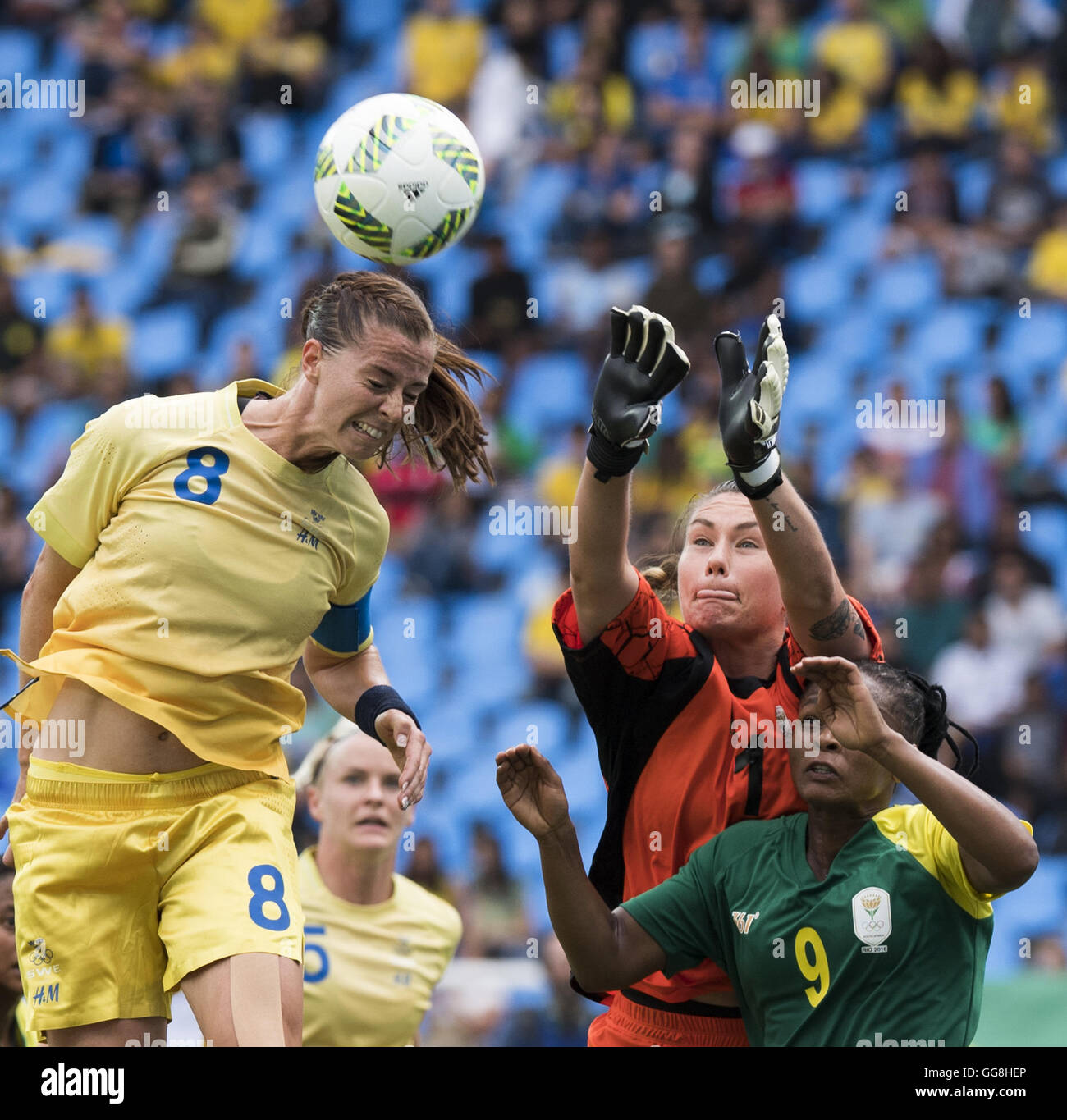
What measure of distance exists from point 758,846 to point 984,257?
24.8 feet

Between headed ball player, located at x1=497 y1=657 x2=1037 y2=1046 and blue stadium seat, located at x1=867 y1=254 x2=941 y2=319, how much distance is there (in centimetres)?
705

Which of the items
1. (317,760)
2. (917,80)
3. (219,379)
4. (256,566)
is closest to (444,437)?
(256,566)

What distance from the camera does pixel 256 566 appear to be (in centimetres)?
367

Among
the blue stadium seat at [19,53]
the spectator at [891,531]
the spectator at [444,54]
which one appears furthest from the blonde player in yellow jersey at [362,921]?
the blue stadium seat at [19,53]

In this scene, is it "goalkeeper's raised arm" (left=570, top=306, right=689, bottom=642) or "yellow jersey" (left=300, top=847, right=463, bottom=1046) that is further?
"yellow jersey" (left=300, top=847, right=463, bottom=1046)

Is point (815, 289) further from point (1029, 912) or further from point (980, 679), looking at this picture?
point (1029, 912)

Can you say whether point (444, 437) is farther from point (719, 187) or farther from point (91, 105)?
point (91, 105)

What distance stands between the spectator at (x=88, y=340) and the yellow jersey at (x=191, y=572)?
692cm

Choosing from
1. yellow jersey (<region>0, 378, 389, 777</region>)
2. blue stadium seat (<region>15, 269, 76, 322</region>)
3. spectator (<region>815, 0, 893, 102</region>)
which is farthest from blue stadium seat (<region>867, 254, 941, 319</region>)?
yellow jersey (<region>0, 378, 389, 777</region>)

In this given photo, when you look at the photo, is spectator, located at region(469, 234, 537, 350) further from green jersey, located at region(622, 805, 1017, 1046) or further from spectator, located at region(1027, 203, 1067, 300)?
green jersey, located at region(622, 805, 1017, 1046)

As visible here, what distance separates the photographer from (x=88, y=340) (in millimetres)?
10547

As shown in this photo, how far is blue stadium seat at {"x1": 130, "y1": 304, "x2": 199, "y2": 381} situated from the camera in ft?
34.2

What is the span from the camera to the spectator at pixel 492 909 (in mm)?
7301

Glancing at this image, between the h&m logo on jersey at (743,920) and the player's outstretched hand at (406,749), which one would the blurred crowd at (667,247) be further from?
the h&m logo on jersey at (743,920)
